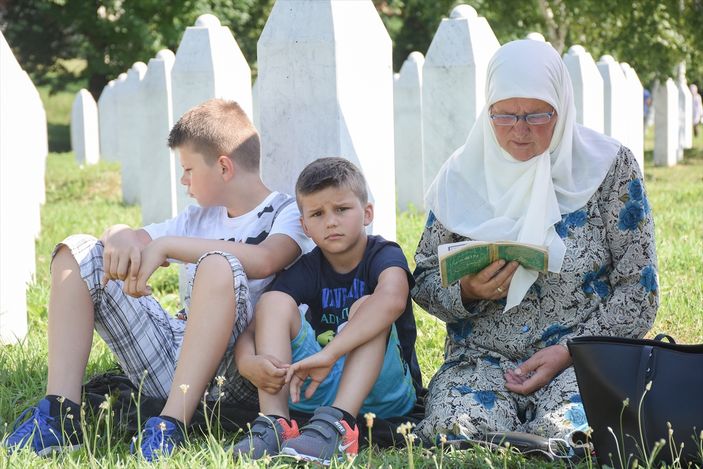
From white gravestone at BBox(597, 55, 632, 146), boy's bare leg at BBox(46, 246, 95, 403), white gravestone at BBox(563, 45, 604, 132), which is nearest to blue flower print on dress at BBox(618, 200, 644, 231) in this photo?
boy's bare leg at BBox(46, 246, 95, 403)

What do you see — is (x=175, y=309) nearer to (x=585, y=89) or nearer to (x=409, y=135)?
(x=585, y=89)

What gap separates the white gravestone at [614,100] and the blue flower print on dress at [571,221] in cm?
673

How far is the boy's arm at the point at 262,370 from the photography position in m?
3.67

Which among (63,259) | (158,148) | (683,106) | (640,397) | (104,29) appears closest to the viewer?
(640,397)

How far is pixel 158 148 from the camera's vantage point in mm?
8766

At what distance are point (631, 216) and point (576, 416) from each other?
758 millimetres

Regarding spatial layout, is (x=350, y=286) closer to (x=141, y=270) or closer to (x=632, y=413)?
(x=141, y=270)

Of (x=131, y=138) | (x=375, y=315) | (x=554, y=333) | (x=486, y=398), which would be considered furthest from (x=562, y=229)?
(x=131, y=138)

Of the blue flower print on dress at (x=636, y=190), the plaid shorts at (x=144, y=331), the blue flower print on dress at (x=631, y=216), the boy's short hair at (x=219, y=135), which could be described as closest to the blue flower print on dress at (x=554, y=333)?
the blue flower print on dress at (x=631, y=216)

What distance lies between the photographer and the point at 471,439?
12.3 ft

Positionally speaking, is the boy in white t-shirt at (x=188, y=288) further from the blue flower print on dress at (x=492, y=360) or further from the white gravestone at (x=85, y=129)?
the white gravestone at (x=85, y=129)

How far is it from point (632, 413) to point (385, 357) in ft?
3.32

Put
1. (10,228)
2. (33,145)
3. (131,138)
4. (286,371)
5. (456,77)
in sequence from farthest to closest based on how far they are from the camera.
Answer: (131,138), (33,145), (456,77), (10,228), (286,371)

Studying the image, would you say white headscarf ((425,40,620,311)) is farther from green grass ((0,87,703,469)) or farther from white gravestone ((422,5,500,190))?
white gravestone ((422,5,500,190))
